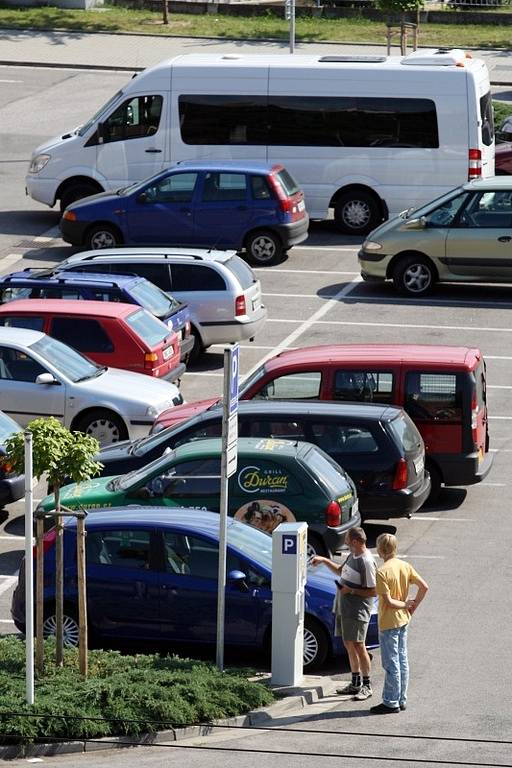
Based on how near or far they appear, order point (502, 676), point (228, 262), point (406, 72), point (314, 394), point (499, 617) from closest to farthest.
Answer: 1. point (502, 676)
2. point (499, 617)
3. point (314, 394)
4. point (228, 262)
5. point (406, 72)

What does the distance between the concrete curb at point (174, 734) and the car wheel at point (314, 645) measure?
0.75 meters

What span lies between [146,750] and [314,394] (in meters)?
6.78

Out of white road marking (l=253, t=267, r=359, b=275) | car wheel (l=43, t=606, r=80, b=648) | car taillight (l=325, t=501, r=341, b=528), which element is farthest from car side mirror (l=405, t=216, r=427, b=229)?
car wheel (l=43, t=606, r=80, b=648)

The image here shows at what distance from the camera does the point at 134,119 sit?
30.6m

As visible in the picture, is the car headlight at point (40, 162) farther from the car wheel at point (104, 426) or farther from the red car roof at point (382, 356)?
the red car roof at point (382, 356)

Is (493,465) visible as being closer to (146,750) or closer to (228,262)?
(228,262)

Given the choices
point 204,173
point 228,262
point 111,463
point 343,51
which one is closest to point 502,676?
point 111,463

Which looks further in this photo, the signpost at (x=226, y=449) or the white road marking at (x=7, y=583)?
the white road marking at (x=7, y=583)

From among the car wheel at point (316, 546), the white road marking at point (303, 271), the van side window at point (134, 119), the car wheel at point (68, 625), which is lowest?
the car wheel at point (68, 625)

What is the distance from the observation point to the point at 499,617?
1409cm

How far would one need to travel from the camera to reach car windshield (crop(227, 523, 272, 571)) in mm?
13211

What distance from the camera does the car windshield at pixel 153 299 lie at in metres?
21.7

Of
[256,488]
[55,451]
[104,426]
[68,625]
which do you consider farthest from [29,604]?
[104,426]

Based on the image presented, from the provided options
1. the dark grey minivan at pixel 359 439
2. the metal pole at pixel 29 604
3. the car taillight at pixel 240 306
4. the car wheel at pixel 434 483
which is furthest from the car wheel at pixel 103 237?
the metal pole at pixel 29 604
